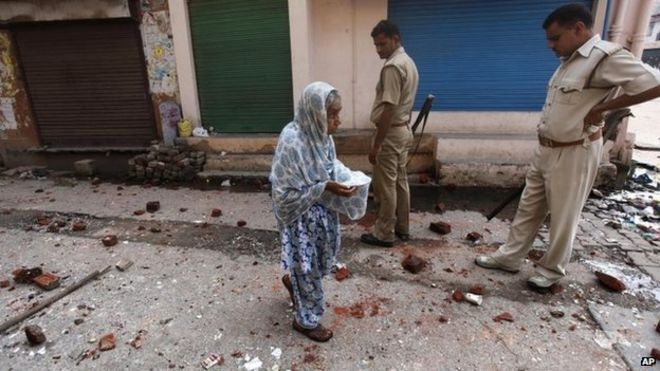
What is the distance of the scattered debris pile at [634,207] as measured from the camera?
4.40 metres

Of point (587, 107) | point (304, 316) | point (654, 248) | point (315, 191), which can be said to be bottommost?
point (654, 248)

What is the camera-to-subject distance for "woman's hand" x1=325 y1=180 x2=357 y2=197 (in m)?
2.35

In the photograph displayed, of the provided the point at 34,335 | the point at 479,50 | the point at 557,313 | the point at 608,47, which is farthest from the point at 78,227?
the point at 479,50

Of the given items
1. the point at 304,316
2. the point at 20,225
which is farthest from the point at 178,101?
the point at 304,316

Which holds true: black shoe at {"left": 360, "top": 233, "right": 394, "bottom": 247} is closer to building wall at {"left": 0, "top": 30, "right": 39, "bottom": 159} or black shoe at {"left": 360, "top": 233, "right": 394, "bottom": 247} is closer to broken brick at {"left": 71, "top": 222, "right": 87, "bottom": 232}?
broken brick at {"left": 71, "top": 222, "right": 87, "bottom": 232}

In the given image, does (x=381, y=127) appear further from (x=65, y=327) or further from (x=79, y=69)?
(x=79, y=69)

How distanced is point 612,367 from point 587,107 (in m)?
1.75

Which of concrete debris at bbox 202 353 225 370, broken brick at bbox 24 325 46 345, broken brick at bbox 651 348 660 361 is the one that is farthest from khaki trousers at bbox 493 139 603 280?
broken brick at bbox 24 325 46 345

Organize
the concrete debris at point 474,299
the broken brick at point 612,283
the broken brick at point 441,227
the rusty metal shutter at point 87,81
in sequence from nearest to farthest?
the concrete debris at point 474,299 < the broken brick at point 612,283 < the broken brick at point 441,227 < the rusty metal shutter at point 87,81

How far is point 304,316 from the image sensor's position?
2629 mm

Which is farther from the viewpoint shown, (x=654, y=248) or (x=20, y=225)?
(x=20, y=225)

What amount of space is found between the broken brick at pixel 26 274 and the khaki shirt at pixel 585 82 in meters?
4.61

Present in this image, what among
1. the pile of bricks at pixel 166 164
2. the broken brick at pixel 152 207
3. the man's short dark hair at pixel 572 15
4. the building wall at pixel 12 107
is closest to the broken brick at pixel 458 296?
the man's short dark hair at pixel 572 15

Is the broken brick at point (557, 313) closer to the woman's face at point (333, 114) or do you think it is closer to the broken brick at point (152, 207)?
the woman's face at point (333, 114)
